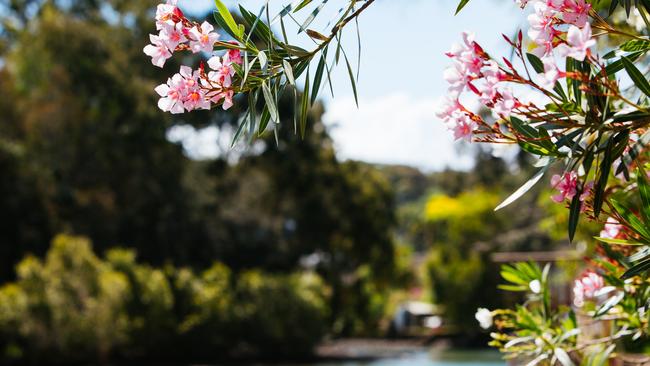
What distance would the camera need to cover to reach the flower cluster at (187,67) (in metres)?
1.80

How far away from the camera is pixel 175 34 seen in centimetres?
182

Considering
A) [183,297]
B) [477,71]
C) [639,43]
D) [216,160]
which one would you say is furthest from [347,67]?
[216,160]

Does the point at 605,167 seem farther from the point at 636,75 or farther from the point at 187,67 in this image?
the point at 187,67

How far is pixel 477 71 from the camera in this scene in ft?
5.57

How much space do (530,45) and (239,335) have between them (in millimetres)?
12378

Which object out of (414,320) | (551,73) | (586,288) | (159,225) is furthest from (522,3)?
(414,320)

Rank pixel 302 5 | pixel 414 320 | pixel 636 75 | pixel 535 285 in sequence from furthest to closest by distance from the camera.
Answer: pixel 414 320, pixel 535 285, pixel 302 5, pixel 636 75

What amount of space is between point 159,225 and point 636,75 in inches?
680

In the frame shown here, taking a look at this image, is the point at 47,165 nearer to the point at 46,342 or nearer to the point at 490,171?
the point at 46,342

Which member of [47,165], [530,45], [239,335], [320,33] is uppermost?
[47,165]

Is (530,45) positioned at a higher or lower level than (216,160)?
lower

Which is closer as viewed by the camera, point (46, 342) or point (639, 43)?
point (639, 43)

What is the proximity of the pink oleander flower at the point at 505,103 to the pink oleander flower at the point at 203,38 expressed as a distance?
0.61 m

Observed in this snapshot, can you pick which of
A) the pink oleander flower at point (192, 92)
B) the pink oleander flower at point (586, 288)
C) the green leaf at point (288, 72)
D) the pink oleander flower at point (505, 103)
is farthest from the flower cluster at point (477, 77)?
the pink oleander flower at point (586, 288)
